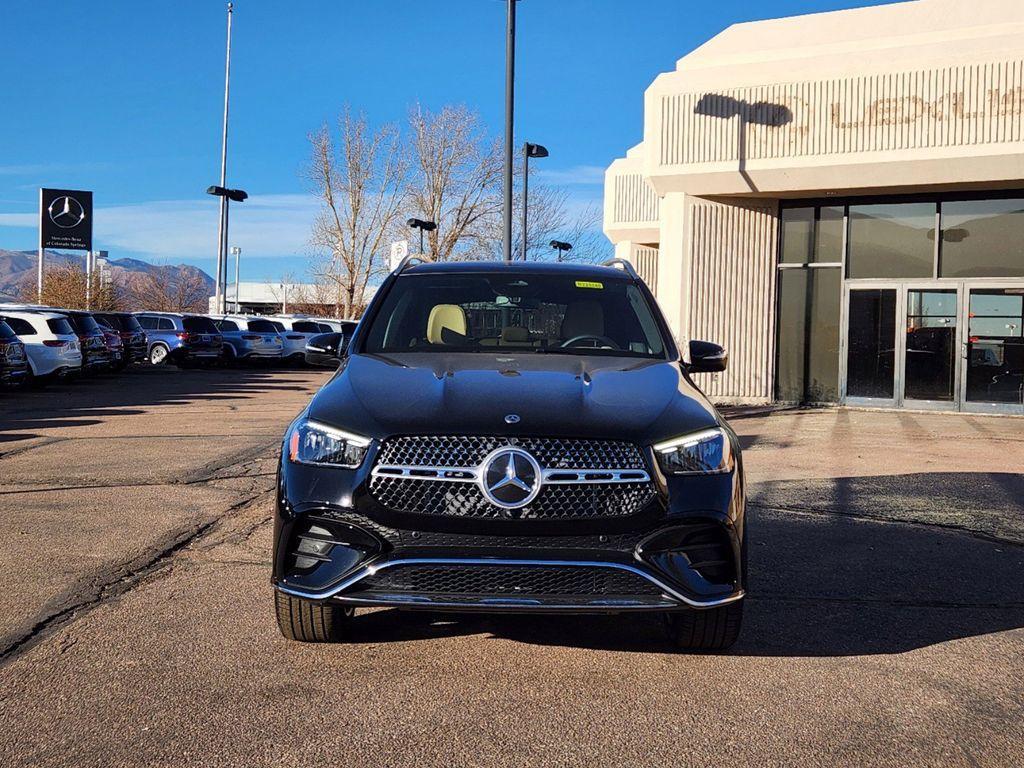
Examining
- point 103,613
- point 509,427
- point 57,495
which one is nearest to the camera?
point 509,427

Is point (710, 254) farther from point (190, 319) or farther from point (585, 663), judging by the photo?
point (190, 319)

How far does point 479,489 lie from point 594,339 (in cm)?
185

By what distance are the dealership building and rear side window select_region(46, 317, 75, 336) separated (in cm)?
1151

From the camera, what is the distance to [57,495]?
8156 mm

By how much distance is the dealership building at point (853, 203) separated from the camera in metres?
16.2

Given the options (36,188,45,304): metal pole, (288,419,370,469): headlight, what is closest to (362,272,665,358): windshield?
(288,419,370,469): headlight

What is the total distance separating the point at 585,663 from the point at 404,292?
7.69ft

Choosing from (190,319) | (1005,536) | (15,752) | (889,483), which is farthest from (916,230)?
(190,319)

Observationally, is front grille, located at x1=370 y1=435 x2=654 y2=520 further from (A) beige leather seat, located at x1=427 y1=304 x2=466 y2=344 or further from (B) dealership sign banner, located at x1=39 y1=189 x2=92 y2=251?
(B) dealership sign banner, located at x1=39 y1=189 x2=92 y2=251

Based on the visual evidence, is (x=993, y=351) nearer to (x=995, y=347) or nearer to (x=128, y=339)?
(x=995, y=347)

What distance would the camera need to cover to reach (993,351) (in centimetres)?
1767

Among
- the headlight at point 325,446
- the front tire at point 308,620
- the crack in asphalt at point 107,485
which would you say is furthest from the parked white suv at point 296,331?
the headlight at point 325,446

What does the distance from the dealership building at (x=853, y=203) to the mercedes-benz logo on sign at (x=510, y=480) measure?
558 inches

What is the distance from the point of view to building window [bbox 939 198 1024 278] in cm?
1736
